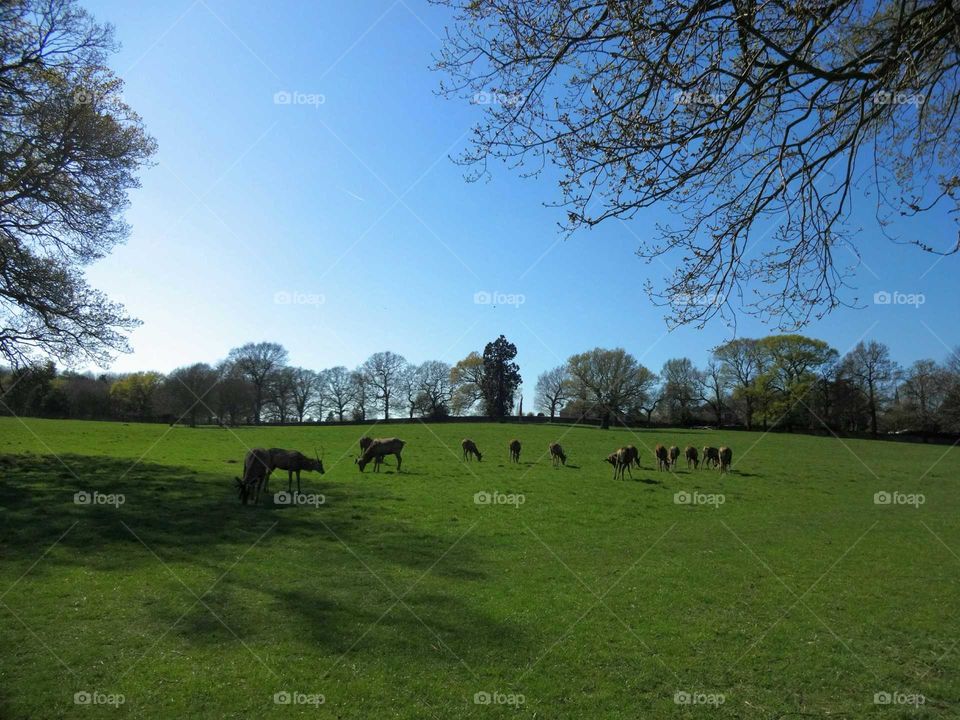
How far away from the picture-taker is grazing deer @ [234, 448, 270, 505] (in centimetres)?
1781

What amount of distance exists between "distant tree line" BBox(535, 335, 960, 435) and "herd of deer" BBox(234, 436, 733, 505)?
36.6m

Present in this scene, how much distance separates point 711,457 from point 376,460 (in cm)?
1952

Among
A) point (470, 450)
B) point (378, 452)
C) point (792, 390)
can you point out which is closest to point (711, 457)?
point (470, 450)

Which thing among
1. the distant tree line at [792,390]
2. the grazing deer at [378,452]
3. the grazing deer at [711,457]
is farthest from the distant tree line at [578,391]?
the grazing deer at [378,452]

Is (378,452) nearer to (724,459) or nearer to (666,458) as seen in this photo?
(666,458)

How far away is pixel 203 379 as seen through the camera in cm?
7388

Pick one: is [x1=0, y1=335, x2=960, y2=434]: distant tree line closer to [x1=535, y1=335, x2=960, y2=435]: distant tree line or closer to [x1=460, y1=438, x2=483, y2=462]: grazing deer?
[x1=535, y1=335, x2=960, y2=435]: distant tree line

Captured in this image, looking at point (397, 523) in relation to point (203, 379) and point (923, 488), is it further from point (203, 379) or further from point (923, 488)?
point (203, 379)

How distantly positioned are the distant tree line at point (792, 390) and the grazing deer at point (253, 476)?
55.7 meters

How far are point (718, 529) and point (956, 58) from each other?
12758 millimetres

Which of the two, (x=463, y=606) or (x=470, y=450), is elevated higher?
(x=470, y=450)

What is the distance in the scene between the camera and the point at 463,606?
9070 mm

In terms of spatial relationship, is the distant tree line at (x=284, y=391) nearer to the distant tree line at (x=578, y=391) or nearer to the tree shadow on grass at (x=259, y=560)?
the distant tree line at (x=578, y=391)

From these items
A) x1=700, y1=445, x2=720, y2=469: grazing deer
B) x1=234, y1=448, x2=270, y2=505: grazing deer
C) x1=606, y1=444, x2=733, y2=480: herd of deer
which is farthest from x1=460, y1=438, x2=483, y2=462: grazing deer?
x1=234, y1=448, x2=270, y2=505: grazing deer
